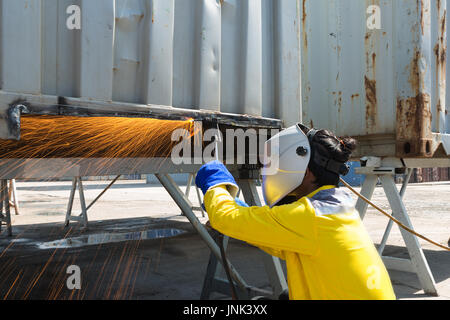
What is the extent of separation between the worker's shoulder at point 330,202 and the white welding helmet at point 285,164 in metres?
0.11

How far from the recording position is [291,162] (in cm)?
175

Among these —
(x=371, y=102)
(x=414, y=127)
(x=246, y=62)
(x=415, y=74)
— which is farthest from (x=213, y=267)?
(x=415, y=74)

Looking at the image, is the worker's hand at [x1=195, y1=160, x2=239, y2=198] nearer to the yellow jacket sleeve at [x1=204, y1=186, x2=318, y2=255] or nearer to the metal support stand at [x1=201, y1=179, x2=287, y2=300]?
the yellow jacket sleeve at [x1=204, y1=186, x2=318, y2=255]

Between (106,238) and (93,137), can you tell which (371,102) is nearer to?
(93,137)

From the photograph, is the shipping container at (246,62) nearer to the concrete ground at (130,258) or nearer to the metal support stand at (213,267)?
the metal support stand at (213,267)

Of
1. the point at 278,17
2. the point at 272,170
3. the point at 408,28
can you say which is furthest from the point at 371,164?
the point at 272,170

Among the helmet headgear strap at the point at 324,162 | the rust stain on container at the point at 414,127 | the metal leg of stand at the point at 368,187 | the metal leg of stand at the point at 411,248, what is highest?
the rust stain on container at the point at 414,127

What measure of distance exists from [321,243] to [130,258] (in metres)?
4.28

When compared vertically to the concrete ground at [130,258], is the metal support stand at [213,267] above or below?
above

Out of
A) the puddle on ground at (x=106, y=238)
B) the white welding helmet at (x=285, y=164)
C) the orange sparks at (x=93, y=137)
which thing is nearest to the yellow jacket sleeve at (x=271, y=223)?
the white welding helmet at (x=285, y=164)

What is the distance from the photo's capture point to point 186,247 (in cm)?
612

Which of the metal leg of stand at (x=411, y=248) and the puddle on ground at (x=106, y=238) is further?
the puddle on ground at (x=106, y=238)

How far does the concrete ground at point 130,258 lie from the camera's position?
13.1 ft
